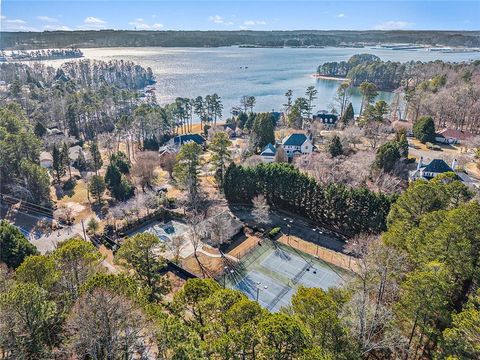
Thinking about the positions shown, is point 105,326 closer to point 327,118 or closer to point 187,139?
point 187,139

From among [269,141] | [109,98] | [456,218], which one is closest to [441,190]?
[456,218]

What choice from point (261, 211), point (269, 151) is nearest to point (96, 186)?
point (261, 211)

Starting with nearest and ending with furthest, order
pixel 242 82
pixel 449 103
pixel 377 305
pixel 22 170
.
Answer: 1. pixel 377 305
2. pixel 22 170
3. pixel 449 103
4. pixel 242 82

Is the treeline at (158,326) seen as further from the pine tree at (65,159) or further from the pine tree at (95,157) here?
the pine tree at (65,159)

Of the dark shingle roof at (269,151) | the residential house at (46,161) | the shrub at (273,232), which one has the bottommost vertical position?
the shrub at (273,232)

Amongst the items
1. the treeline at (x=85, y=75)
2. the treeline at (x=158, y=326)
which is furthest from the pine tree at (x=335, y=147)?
the treeline at (x=85, y=75)

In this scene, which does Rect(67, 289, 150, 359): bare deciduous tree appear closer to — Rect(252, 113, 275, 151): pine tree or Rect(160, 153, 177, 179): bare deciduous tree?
Rect(160, 153, 177, 179): bare deciduous tree

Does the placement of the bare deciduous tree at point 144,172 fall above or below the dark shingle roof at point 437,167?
below
